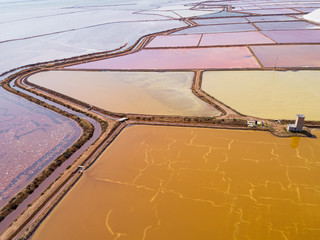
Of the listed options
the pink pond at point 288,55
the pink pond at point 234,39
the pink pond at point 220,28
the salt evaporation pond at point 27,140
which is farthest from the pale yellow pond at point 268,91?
the pink pond at point 220,28

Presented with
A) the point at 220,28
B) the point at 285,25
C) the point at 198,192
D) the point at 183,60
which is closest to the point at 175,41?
the point at 183,60

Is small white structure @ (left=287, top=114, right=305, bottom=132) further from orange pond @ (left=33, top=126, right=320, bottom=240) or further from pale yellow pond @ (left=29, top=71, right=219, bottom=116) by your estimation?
pale yellow pond @ (left=29, top=71, right=219, bottom=116)

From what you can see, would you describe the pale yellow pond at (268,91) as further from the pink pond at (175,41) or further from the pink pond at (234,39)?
the pink pond at (175,41)

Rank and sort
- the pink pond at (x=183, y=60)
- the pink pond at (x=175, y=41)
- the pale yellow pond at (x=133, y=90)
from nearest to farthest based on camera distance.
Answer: the pale yellow pond at (x=133, y=90) < the pink pond at (x=183, y=60) < the pink pond at (x=175, y=41)

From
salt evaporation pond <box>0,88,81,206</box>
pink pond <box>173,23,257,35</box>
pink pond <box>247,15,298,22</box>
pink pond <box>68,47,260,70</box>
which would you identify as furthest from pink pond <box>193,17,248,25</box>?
salt evaporation pond <box>0,88,81,206</box>

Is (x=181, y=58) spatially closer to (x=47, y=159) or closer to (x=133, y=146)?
(x=133, y=146)

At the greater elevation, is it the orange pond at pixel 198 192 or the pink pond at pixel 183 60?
the pink pond at pixel 183 60

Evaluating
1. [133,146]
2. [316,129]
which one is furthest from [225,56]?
[133,146]
